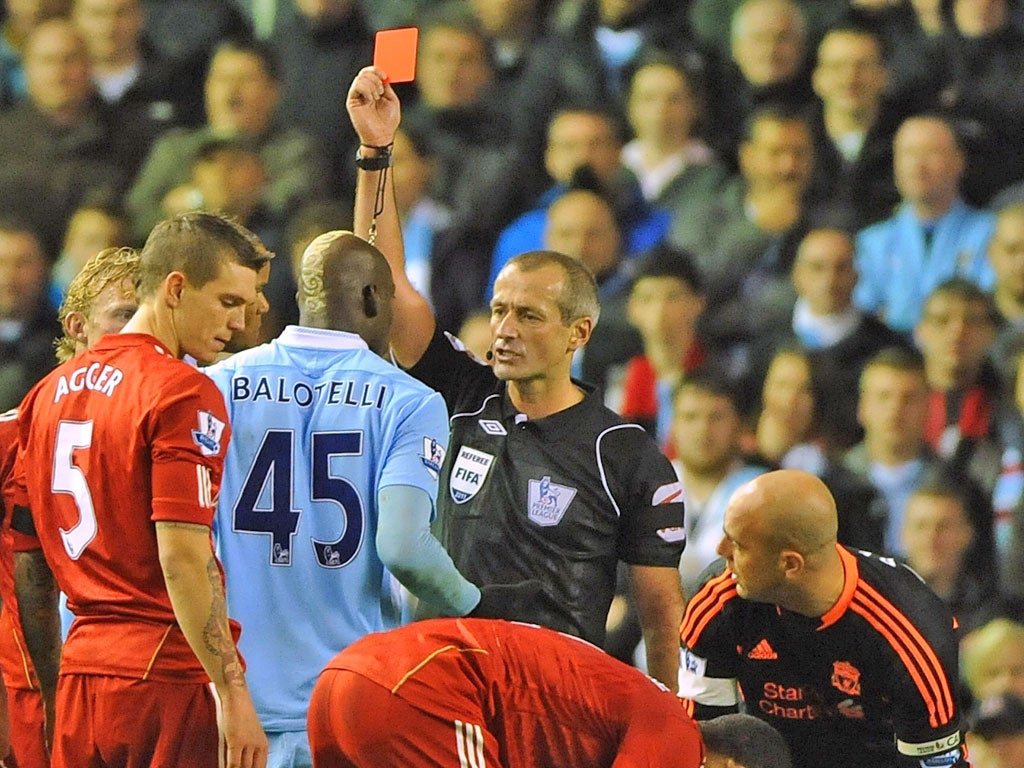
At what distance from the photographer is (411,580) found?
3.26 meters

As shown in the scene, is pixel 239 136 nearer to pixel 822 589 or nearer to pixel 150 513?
pixel 822 589

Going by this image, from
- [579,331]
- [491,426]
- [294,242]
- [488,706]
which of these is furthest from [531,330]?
[294,242]

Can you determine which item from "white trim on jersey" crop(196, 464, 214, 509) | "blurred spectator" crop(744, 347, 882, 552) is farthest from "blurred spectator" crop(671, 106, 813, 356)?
"white trim on jersey" crop(196, 464, 214, 509)

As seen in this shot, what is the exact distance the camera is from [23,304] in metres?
7.80

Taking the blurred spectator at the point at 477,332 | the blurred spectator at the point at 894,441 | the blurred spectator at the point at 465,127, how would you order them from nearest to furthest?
the blurred spectator at the point at 894,441, the blurred spectator at the point at 477,332, the blurred spectator at the point at 465,127

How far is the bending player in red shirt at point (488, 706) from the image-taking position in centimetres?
326

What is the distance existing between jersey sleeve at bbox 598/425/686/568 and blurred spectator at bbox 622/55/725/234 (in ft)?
10.5

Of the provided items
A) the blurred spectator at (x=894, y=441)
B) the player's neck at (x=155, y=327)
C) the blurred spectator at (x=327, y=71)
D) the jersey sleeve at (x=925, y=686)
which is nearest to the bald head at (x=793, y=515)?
the jersey sleeve at (x=925, y=686)

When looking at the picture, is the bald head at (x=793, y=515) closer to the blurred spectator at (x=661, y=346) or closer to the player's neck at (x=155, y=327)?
the player's neck at (x=155, y=327)

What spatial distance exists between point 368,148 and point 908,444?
9.50 ft

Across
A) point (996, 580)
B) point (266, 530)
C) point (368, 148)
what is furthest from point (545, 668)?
point (996, 580)

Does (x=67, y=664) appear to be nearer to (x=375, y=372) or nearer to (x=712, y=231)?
(x=375, y=372)

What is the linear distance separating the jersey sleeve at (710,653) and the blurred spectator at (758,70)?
128 inches

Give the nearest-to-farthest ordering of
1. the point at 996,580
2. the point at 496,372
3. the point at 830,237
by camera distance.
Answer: the point at 496,372 → the point at 996,580 → the point at 830,237
